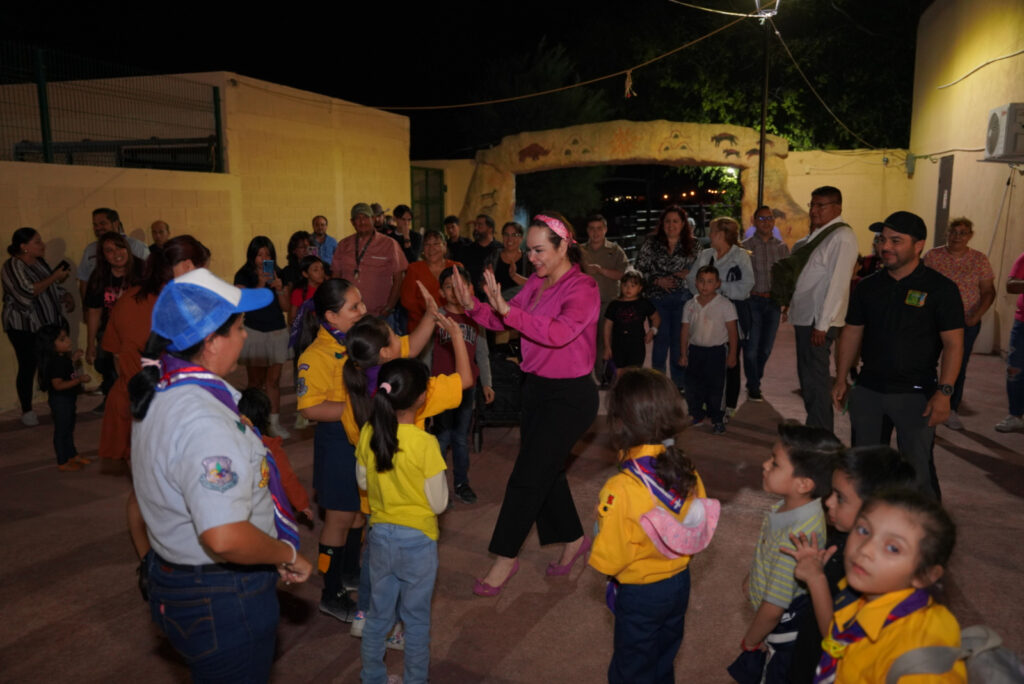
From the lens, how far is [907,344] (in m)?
4.18

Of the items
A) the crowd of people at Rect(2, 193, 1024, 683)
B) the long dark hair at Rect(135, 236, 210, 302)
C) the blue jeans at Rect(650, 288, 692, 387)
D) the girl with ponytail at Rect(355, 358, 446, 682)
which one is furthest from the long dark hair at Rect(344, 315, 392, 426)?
the blue jeans at Rect(650, 288, 692, 387)

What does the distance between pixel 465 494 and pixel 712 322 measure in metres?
3.00

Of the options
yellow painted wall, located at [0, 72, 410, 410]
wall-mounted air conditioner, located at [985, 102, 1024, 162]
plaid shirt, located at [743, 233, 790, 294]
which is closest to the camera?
plaid shirt, located at [743, 233, 790, 294]

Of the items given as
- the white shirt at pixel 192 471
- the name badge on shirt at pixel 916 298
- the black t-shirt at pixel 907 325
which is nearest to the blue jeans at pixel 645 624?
the white shirt at pixel 192 471

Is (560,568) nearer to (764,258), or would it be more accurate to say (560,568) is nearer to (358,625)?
(358,625)

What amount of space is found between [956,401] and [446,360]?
4960 millimetres

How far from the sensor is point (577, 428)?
3998mm

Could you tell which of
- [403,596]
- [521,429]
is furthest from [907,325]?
[403,596]

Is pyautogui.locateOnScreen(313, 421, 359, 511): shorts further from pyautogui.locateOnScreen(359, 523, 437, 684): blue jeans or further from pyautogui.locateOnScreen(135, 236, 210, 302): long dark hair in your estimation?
pyautogui.locateOnScreen(135, 236, 210, 302): long dark hair

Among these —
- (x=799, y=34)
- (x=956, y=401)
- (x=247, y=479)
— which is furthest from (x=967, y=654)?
(x=799, y=34)

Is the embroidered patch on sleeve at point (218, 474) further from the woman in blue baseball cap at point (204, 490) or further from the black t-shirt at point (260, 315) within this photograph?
the black t-shirt at point (260, 315)

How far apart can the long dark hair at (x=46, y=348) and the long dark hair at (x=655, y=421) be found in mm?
5292

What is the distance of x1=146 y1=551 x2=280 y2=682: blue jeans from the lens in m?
2.11

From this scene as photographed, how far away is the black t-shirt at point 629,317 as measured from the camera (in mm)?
7188
